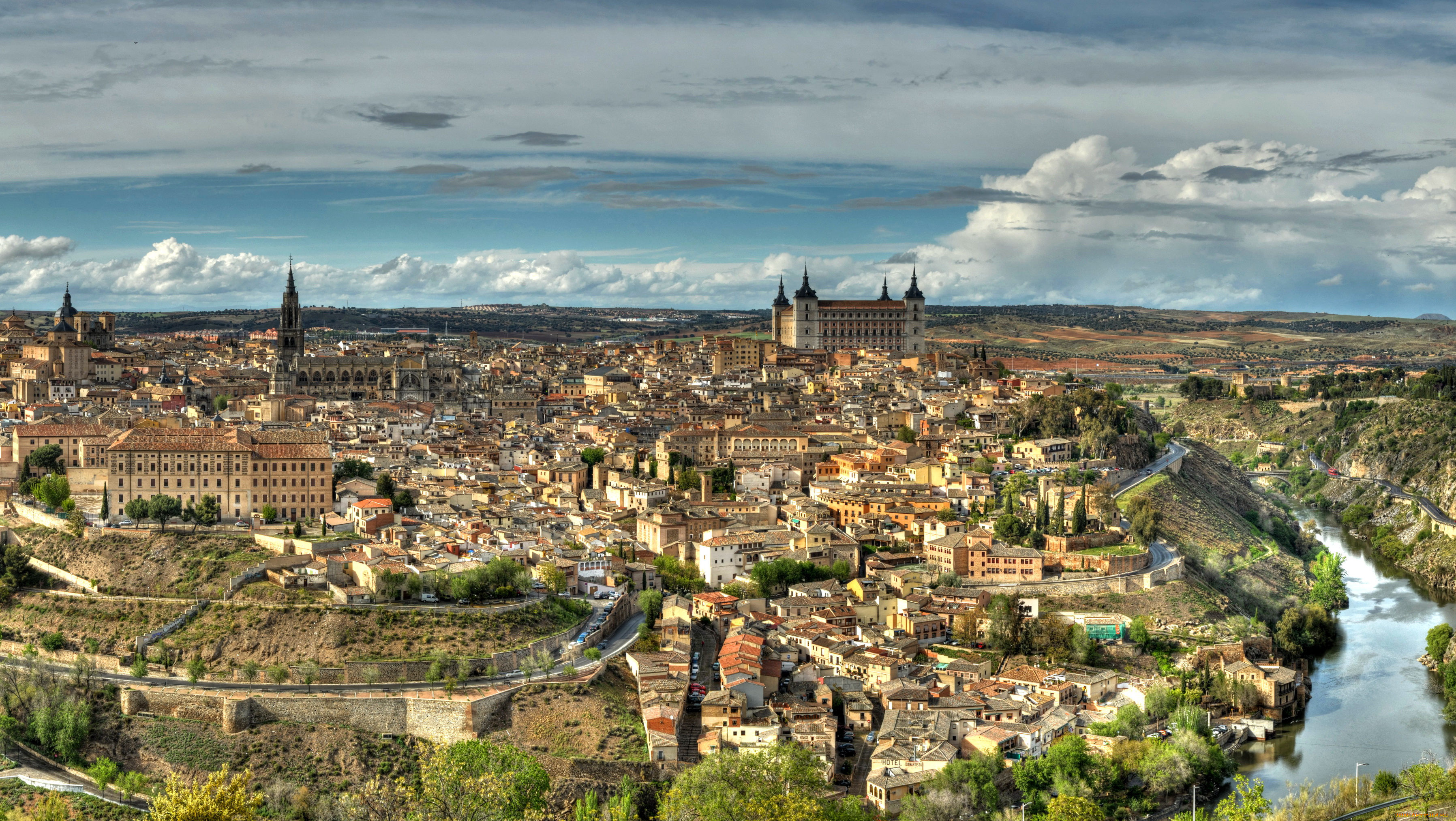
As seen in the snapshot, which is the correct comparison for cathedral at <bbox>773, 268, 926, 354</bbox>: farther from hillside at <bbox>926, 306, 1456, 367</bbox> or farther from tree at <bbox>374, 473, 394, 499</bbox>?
tree at <bbox>374, 473, 394, 499</bbox>

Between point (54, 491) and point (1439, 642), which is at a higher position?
point (54, 491)

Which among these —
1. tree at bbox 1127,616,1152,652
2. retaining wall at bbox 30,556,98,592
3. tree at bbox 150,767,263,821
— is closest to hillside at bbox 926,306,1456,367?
tree at bbox 1127,616,1152,652

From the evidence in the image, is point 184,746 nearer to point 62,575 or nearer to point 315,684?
point 315,684

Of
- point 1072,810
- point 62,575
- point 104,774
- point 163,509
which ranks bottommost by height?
point 104,774

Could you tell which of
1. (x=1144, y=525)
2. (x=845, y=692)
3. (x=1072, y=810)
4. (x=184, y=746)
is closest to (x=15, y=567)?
(x=184, y=746)

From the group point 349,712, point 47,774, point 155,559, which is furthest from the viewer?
point 155,559

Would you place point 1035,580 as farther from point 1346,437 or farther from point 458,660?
point 1346,437

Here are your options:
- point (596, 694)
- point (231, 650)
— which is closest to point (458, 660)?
point (596, 694)
